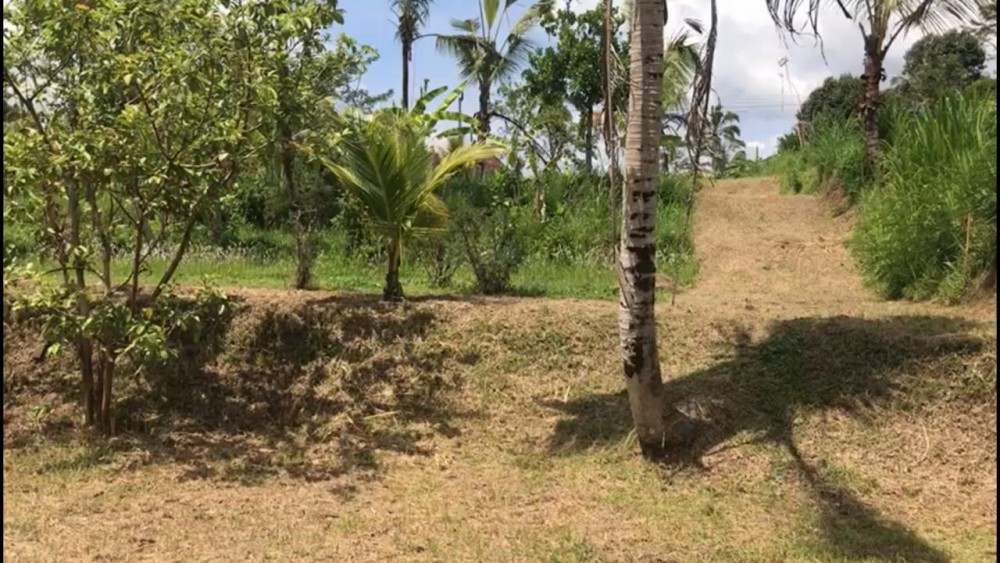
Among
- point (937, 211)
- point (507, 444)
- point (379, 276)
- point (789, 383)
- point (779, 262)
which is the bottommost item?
point (507, 444)

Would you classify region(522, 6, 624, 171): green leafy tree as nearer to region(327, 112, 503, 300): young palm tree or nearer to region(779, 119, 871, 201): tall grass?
region(779, 119, 871, 201): tall grass

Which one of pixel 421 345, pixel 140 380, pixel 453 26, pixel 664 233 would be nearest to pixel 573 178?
pixel 664 233

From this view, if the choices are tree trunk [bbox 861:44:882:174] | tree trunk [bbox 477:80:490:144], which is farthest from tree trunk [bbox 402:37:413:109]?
tree trunk [bbox 861:44:882:174]

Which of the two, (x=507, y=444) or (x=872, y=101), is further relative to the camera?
(x=872, y=101)

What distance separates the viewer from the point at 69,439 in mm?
6125

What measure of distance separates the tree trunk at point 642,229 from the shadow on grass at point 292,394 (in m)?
1.55

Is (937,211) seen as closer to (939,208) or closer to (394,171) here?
(939,208)

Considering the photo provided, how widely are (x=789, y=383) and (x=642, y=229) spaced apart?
5.72ft

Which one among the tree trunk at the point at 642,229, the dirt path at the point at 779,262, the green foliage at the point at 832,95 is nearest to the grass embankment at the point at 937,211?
the dirt path at the point at 779,262

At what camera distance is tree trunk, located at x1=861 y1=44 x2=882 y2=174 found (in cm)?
1178

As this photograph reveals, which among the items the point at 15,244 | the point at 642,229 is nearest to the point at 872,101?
the point at 642,229

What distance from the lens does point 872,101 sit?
11766mm

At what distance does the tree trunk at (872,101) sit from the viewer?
11.8 metres

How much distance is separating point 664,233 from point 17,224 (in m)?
8.55
